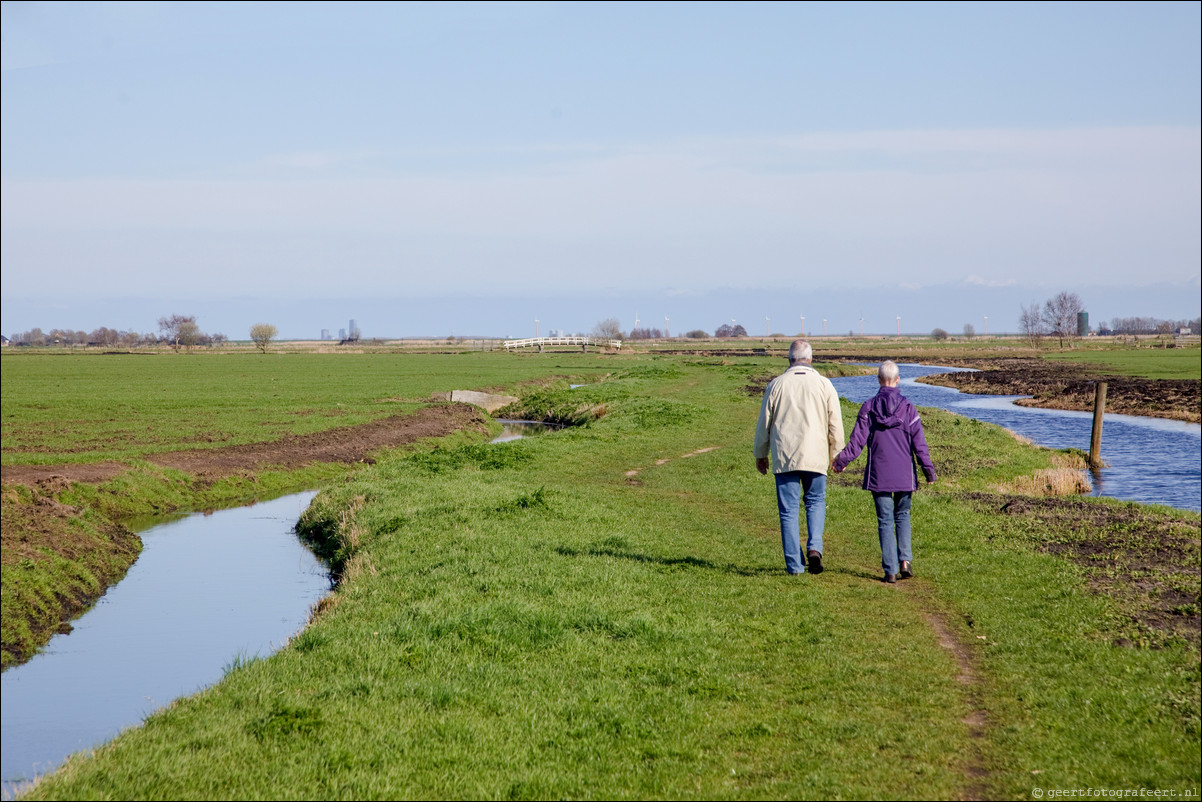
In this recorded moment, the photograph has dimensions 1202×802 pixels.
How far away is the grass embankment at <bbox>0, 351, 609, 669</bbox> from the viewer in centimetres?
1781

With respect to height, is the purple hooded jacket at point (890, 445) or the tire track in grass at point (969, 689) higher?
the purple hooded jacket at point (890, 445)

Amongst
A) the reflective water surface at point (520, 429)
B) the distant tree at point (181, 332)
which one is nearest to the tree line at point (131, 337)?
the distant tree at point (181, 332)

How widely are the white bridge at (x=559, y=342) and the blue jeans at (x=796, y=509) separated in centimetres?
13998

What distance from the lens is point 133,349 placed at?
13900cm

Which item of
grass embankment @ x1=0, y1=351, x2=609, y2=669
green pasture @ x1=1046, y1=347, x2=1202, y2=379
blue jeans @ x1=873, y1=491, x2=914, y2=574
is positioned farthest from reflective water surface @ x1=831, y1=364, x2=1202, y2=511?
green pasture @ x1=1046, y1=347, x2=1202, y2=379

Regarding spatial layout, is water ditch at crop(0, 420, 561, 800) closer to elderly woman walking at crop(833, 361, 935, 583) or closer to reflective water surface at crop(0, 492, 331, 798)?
reflective water surface at crop(0, 492, 331, 798)

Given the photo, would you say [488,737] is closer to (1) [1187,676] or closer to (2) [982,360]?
(1) [1187,676]

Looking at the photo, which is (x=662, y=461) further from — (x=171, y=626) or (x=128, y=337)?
(x=128, y=337)

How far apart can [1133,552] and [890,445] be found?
189 inches

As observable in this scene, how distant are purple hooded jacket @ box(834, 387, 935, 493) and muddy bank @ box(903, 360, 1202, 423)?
48.5 m

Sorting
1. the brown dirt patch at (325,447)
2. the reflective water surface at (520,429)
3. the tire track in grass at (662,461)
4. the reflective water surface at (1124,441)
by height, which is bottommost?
the reflective water surface at (1124,441)

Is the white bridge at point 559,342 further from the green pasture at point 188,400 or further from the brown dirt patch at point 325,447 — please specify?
the brown dirt patch at point 325,447

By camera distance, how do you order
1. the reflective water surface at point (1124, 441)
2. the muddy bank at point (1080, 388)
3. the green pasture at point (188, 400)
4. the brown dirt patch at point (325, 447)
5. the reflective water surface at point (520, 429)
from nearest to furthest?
the reflective water surface at point (1124, 441)
the brown dirt patch at point (325, 447)
the green pasture at point (188, 400)
the reflective water surface at point (520, 429)
the muddy bank at point (1080, 388)

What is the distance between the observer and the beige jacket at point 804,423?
11.6 metres
